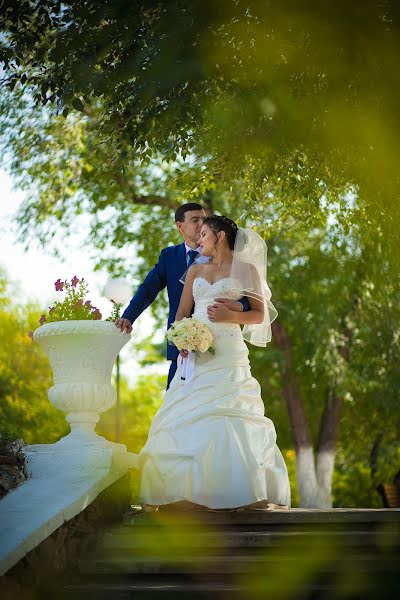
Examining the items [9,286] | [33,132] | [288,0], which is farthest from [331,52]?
[9,286]

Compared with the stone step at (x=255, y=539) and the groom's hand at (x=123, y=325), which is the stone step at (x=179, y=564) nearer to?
the stone step at (x=255, y=539)

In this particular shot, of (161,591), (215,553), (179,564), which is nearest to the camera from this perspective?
(161,591)

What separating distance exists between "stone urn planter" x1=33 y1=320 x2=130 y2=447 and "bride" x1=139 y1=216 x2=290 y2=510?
457 mm

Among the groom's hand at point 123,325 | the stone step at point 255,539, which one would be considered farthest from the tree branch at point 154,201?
the stone step at point 255,539

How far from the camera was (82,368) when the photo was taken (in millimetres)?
5781

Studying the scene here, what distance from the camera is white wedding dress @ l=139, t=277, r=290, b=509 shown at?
17.8 ft

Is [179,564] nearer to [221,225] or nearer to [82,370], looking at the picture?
[82,370]

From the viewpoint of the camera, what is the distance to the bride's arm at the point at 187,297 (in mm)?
6285

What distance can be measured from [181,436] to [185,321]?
84 cm

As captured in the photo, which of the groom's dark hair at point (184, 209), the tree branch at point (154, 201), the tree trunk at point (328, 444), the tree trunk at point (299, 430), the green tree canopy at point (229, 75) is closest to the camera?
the green tree canopy at point (229, 75)

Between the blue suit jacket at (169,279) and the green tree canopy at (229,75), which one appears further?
the blue suit jacket at (169,279)

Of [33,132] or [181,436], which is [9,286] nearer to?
[33,132]

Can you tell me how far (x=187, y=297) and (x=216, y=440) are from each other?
128cm

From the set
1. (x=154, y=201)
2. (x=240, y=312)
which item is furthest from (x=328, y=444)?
(x=240, y=312)
